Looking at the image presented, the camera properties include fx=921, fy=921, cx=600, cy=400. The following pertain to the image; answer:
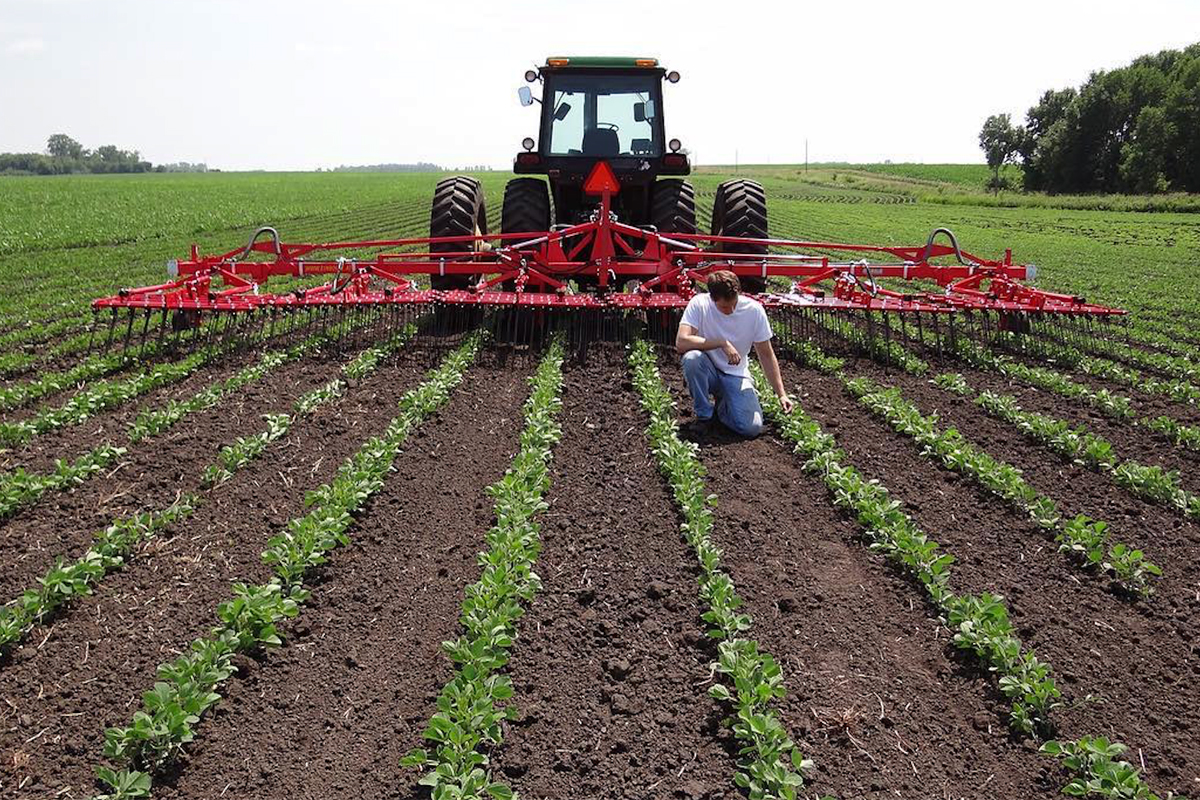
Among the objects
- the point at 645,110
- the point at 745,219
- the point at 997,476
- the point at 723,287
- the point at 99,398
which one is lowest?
the point at 997,476

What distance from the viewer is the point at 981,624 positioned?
3.59 metres

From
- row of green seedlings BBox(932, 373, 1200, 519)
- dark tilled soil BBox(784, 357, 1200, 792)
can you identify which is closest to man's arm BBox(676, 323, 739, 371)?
dark tilled soil BBox(784, 357, 1200, 792)

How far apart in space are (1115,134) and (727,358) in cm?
5703

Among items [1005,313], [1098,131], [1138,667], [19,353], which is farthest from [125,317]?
[1098,131]

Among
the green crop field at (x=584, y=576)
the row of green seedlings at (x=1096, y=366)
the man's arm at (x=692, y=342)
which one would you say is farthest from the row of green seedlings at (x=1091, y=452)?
the man's arm at (x=692, y=342)

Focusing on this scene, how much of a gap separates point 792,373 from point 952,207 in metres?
42.2

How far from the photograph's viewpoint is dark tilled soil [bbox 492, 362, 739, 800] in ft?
9.63

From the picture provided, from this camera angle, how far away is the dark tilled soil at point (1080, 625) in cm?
313

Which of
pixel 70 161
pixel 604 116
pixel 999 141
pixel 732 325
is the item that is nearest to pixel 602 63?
pixel 604 116

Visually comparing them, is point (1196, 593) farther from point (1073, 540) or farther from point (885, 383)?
point (885, 383)

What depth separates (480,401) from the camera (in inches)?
270

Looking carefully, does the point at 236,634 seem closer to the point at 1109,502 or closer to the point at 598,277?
the point at 1109,502

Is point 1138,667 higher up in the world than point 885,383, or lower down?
lower down

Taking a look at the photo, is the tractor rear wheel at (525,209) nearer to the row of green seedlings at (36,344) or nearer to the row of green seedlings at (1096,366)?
the row of green seedlings at (36,344)
